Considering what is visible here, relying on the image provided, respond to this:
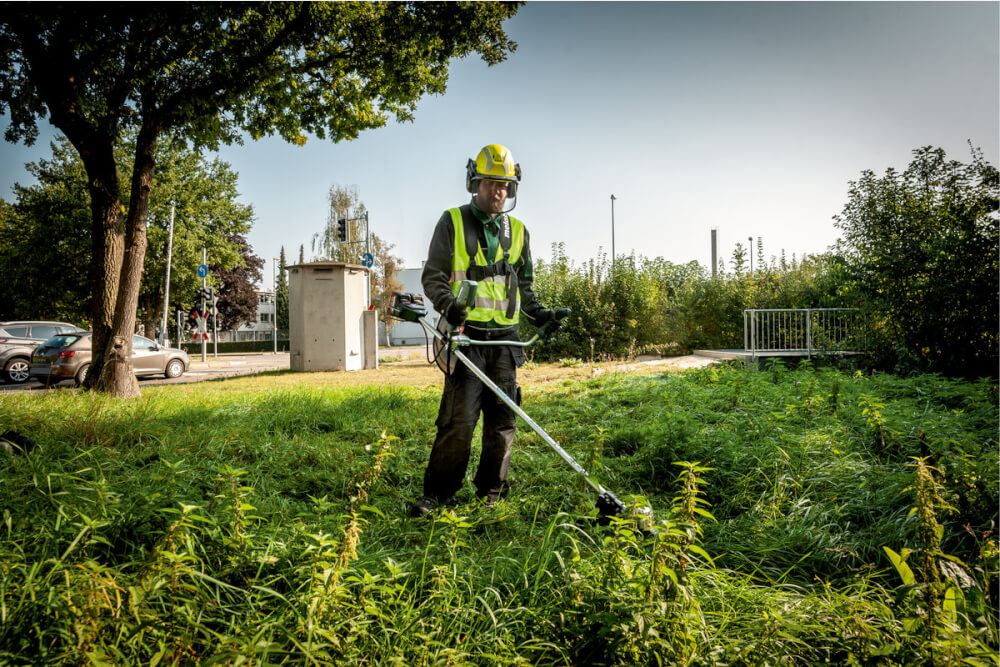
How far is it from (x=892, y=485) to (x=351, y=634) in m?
2.95

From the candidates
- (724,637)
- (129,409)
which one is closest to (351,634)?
(724,637)

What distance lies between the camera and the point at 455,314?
3.00 meters

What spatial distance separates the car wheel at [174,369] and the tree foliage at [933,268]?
1641 centimetres

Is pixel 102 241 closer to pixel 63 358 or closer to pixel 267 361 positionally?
pixel 63 358

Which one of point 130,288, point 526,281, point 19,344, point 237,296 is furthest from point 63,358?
point 237,296

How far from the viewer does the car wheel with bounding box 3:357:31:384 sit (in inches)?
499

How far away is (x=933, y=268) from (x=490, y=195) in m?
7.17

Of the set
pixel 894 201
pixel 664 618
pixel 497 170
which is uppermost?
pixel 894 201

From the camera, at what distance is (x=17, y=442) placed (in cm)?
319

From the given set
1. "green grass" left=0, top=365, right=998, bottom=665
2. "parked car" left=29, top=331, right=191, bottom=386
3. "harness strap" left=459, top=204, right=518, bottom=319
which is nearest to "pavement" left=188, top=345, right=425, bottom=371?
"parked car" left=29, top=331, right=191, bottom=386

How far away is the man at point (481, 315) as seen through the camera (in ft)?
10.5

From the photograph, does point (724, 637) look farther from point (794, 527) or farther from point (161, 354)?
point (161, 354)

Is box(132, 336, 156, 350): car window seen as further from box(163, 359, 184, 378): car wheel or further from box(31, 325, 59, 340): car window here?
box(31, 325, 59, 340): car window

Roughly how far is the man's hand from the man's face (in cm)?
71
